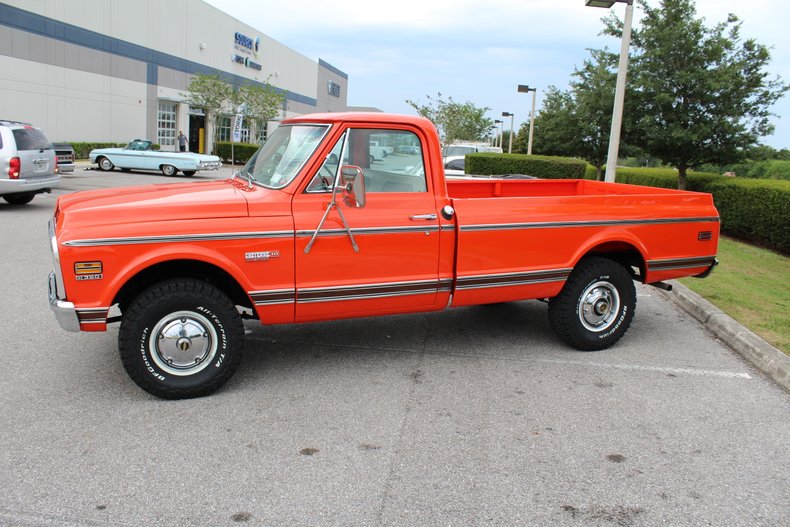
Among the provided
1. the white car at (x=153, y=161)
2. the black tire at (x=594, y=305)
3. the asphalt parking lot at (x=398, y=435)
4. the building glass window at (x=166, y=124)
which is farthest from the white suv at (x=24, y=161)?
the building glass window at (x=166, y=124)

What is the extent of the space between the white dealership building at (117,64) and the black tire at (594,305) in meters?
30.5

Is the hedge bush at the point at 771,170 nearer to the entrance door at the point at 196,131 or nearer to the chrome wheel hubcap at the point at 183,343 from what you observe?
the entrance door at the point at 196,131

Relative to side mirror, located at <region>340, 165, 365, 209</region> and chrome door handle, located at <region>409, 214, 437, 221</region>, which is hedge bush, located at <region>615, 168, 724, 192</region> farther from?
side mirror, located at <region>340, 165, 365, 209</region>

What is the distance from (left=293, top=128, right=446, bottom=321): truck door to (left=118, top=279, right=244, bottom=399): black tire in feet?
1.83

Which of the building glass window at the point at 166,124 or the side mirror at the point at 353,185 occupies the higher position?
the building glass window at the point at 166,124

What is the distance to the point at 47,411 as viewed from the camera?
4305mm

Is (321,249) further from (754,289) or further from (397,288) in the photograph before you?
(754,289)

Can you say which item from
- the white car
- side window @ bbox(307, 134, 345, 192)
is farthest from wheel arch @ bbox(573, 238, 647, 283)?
the white car

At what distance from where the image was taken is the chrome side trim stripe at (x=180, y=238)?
4230 millimetres

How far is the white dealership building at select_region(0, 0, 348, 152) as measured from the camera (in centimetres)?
3039

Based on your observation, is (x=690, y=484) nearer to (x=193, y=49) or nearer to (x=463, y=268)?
(x=463, y=268)

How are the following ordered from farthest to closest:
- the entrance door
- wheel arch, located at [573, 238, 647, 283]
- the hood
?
the entrance door < wheel arch, located at [573, 238, 647, 283] < the hood

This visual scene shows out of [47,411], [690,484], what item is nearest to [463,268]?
[690,484]

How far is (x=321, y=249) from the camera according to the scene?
15.7ft
